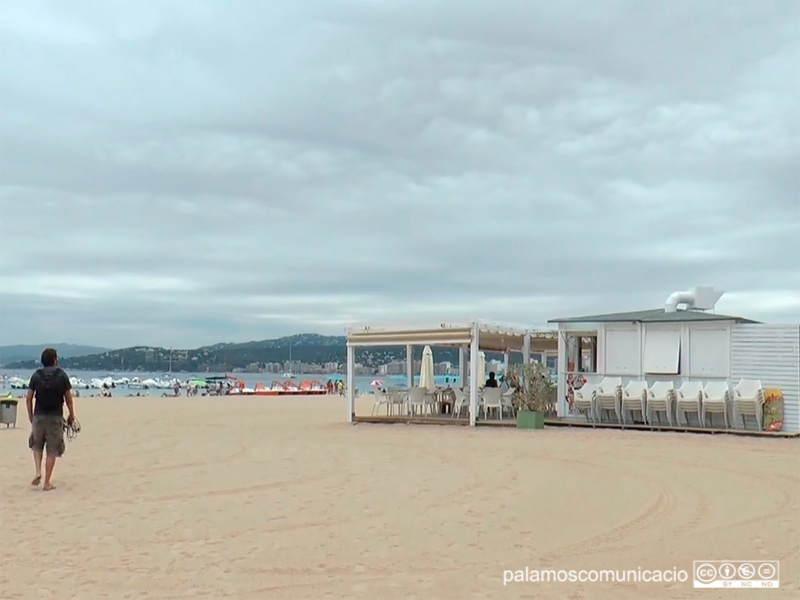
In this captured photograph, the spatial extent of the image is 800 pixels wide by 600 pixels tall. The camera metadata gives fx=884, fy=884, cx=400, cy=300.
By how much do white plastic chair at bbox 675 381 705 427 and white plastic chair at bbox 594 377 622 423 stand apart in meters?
1.14

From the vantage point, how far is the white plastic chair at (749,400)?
15719mm

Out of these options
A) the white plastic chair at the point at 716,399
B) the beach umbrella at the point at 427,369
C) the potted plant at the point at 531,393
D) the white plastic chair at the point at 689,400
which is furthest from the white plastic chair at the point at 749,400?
the beach umbrella at the point at 427,369

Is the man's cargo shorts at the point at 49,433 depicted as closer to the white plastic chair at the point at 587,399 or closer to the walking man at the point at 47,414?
the walking man at the point at 47,414

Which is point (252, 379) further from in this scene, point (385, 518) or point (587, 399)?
point (385, 518)

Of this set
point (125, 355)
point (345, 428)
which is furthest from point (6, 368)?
point (345, 428)

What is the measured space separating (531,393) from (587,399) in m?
1.10

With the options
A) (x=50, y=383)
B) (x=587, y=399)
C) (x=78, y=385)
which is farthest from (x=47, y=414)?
(x=78, y=385)

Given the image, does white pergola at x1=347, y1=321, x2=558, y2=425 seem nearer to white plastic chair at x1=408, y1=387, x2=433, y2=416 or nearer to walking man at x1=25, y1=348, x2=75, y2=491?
white plastic chair at x1=408, y1=387, x2=433, y2=416

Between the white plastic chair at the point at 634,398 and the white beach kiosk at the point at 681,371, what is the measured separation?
2 cm

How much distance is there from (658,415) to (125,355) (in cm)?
13214

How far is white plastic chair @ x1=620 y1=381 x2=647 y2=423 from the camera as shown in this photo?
16.8 metres

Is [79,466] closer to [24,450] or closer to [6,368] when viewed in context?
[24,450]

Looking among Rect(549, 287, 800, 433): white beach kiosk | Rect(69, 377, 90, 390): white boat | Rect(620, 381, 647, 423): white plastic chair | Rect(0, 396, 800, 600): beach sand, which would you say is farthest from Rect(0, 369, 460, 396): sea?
Rect(0, 396, 800, 600): beach sand

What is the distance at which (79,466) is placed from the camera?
10.9 metres
